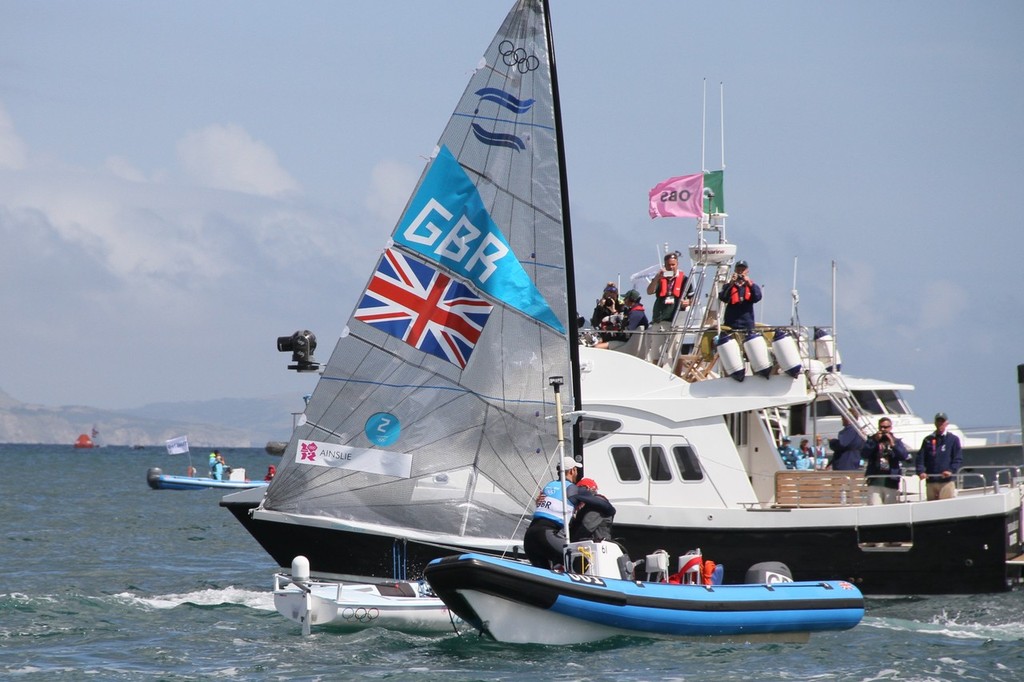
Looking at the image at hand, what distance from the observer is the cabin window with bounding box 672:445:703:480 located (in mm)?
19672

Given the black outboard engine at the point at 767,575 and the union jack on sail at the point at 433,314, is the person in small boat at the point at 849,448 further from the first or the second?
the union jack on sail at the point at 433,314

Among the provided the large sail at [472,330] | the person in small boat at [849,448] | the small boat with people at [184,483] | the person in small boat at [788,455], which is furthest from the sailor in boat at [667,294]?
the small boat with people at [184,483]

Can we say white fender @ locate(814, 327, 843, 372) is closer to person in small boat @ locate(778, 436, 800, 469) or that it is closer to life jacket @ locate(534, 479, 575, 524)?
person in small boat @ locate(778, 436, 800, 469)

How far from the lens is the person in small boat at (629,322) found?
21.7 metres

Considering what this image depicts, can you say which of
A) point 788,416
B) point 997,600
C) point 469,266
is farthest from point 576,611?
point 788,416

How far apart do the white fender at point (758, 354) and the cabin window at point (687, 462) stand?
60.5 inches

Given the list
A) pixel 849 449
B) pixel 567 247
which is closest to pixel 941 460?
pixel 849 449

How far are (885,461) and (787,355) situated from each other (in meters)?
2.15

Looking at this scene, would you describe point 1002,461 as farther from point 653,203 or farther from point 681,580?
point 681,580

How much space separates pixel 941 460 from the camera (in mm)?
19891

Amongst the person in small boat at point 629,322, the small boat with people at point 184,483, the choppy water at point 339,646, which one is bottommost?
the choppy water at point 339,646

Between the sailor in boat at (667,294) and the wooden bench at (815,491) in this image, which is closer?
the wooden bench at (815,491)

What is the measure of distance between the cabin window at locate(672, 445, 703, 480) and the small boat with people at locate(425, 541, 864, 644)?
142 inches

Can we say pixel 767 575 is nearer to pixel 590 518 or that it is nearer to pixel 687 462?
pixel 590 518
